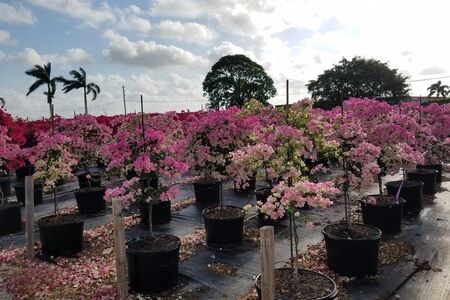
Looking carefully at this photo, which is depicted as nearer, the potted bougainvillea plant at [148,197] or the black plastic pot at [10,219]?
the potted bougainvillea plant at [148,197]

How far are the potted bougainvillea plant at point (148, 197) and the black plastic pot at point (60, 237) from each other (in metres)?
1.44

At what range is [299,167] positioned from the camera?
4.32 metres

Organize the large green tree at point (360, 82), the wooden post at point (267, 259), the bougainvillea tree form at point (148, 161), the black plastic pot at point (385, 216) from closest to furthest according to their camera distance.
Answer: the wooden post at point (267, 259) → the bougainvillea tree form at point (148, 161) → the black plastic pot at point (385, 216) → the large green tree at point (360, 82)

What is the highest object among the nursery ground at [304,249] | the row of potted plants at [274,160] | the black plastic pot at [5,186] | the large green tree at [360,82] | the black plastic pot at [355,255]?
the large green tree at [360,82]

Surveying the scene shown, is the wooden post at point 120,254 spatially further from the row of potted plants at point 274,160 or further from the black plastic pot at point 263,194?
the black plastic pot at point 263,194

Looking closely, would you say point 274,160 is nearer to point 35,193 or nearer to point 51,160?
point 51,160

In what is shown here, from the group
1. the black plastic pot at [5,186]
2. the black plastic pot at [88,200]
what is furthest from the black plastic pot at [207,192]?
the black plastic pot at [5,186]

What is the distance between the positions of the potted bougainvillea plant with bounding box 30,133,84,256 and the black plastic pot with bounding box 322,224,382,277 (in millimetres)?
3906

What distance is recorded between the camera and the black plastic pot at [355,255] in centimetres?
478

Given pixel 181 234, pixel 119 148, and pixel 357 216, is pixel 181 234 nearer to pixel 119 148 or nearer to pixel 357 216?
pixel 119 148

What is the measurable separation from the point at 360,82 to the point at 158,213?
3800 cm

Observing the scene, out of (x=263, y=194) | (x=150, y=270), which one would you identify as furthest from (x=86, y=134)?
(x=150, y=270)

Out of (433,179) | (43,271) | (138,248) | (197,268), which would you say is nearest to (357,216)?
(433,179)

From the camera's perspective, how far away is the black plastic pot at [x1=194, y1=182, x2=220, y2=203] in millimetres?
9031
